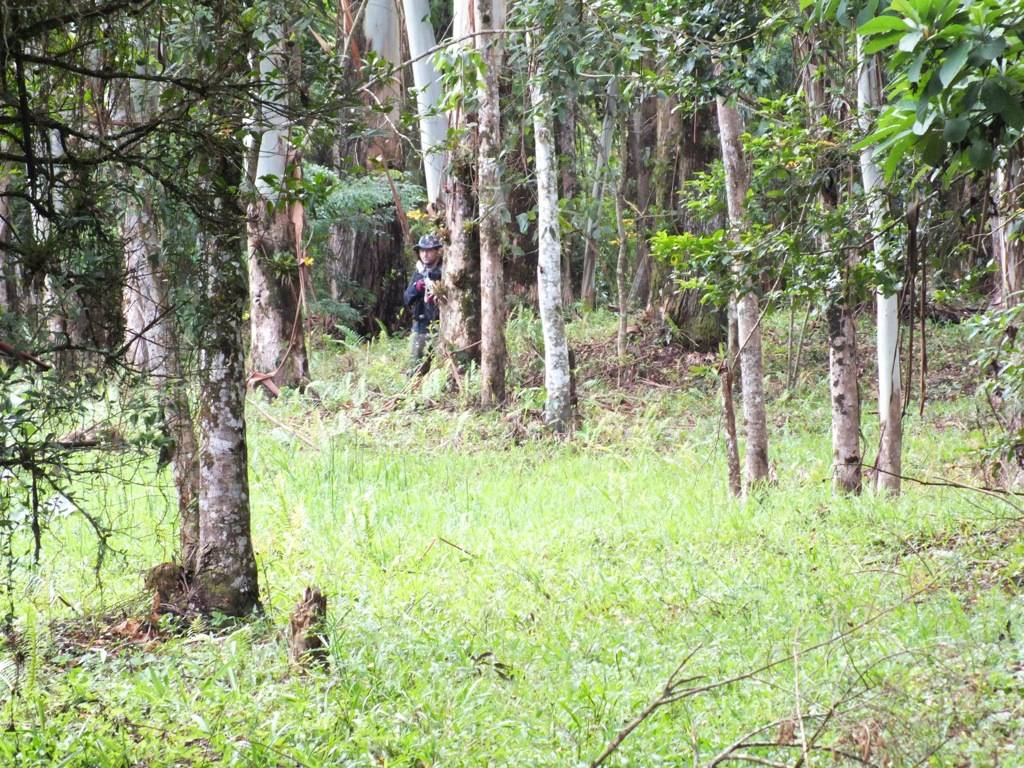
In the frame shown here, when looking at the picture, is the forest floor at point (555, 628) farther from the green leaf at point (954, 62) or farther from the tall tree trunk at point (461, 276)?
the tall tree trunk at point (461, 276)

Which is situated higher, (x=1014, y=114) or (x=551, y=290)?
(x=1014, y=114)

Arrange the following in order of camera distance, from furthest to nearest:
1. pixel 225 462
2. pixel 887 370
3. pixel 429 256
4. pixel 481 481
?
pixel 429 256
pixel 481 481
pixel 887 370
pixel 225 462

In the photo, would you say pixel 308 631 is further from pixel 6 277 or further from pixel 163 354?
pixel 6 277

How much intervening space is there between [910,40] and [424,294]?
13.2 m

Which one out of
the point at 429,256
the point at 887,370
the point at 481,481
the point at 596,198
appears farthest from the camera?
the point at 596,198

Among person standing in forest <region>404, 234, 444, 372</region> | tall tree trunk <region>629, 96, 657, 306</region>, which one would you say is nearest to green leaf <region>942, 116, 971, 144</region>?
person standing in forest <region>404, 234, 444, 372</region>

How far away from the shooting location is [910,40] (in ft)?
9.41

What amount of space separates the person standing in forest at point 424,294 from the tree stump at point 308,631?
10079mm

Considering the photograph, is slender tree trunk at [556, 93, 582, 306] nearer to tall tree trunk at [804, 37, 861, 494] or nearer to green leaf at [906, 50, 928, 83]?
tall tree trunk at [804, 37, 861, 494]

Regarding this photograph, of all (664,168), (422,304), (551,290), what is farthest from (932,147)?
(664,168)

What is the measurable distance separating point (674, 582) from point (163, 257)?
3.81 metres

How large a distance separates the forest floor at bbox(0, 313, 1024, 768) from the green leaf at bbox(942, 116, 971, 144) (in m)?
1.71

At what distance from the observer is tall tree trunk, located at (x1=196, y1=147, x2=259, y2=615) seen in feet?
18.3

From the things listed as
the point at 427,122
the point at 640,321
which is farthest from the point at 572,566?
the point at 640,321
